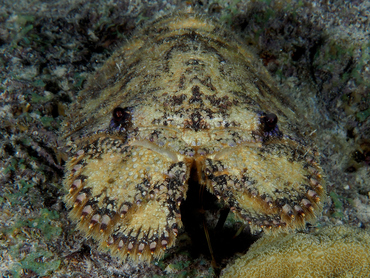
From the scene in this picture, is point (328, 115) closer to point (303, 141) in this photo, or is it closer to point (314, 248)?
point (303, 141)

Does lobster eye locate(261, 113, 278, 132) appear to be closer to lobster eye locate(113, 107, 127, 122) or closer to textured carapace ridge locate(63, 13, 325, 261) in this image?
textured carapace ridge locate(63, 13, 325, 261)

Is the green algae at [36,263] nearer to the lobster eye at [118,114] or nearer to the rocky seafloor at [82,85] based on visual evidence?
the rocky seafloor at [82,85]

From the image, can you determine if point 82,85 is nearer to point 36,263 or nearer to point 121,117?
point 121,117

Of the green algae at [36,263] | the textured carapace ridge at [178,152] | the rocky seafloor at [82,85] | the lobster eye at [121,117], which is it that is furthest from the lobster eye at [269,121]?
the green algae at [36,263]

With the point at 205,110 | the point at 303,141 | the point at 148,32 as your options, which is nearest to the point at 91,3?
the point at 148,32

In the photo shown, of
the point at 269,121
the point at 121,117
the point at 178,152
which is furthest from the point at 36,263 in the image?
the point at 269,121

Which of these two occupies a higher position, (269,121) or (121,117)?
(269,121)

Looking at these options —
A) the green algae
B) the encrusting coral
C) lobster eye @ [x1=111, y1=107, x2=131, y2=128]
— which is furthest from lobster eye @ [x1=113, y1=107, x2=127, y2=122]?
the encrusting coral
